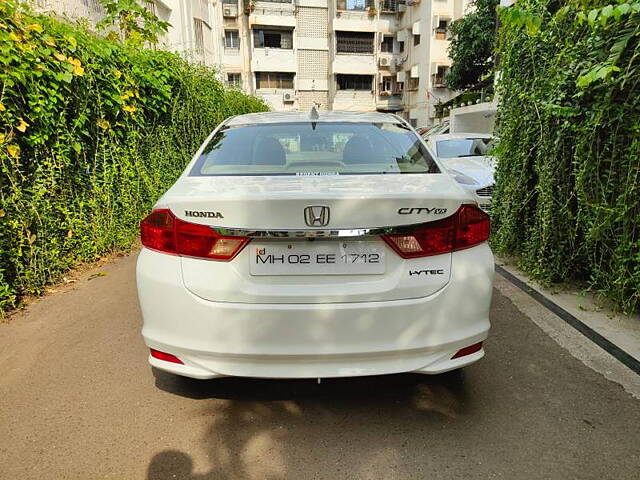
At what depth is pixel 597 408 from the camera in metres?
2.61

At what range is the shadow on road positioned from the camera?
2215 millimetres

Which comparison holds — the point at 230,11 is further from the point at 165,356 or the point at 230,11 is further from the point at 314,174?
the point at 165,356

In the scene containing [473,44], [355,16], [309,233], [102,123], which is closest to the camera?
[309,233]

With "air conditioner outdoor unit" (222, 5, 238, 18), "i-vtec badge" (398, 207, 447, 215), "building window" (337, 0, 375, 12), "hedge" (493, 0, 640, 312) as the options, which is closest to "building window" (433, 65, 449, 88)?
"building window" (337, 0, 375, 12)

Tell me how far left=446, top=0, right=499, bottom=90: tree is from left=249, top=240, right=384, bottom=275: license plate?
76.5 feet

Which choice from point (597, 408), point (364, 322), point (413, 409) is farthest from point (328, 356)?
point (597, 408)

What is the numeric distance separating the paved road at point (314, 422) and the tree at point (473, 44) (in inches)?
900

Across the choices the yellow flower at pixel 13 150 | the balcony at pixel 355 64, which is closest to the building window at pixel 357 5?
the balcony at pixel 355 64

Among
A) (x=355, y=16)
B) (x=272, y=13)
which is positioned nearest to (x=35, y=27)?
(x=272, y=13)

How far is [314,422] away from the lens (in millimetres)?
2521

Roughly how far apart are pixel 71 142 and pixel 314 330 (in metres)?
3.73

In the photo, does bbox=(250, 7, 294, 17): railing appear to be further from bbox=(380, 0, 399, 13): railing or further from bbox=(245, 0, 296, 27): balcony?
bbox=(380, 0, 399, 13): railing

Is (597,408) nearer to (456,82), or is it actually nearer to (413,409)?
(413,409)

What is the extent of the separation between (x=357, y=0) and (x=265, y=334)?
123 feet
